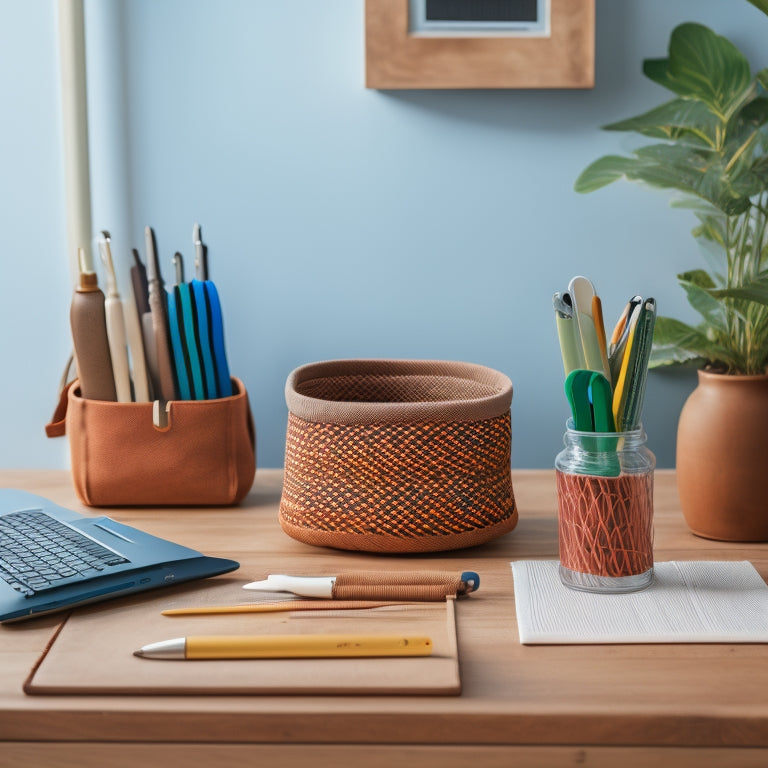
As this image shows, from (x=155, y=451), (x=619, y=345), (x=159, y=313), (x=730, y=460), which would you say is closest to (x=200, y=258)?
(x=159, y=313)

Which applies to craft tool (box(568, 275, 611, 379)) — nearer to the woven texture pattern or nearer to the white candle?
the woven texture pattern

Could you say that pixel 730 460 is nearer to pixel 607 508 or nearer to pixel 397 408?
pixel 607 508

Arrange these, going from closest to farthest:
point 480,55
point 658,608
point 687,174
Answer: point 658,608
point 687,174
point 480,55

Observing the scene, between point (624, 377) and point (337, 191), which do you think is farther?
point (337, 191)

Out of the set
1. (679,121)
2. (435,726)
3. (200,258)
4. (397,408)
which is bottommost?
(435,726)

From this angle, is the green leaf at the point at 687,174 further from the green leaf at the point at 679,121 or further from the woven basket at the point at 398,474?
the woven basket at the point at 398,474

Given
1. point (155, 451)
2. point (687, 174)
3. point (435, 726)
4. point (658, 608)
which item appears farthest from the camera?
point (155, 451)

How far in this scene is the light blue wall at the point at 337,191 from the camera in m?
1.06

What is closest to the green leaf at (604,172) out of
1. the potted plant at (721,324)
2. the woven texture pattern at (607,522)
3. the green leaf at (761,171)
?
the potted plant at (721,324)

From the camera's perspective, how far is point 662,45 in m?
1.05

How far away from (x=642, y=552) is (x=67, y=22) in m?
0.82

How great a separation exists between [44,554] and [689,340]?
0.58m

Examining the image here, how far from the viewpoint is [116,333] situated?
36.2 inches

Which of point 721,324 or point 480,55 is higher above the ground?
point 480,55
